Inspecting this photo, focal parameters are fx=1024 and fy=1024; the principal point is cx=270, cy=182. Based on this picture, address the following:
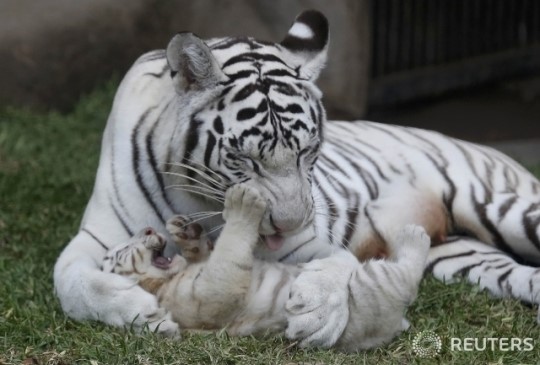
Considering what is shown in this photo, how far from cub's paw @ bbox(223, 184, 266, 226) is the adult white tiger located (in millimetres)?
36

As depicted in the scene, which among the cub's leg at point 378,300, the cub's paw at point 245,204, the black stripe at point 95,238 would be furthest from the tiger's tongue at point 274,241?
the black stripe at point 95,238

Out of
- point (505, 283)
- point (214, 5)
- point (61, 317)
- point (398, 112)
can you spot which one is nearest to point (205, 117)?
point (61, 317)

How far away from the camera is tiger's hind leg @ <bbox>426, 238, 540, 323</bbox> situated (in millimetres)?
3613

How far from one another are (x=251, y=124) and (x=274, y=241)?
0.37 metres

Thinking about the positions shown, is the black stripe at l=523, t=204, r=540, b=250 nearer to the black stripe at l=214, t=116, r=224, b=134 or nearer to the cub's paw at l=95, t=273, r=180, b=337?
the black stripe at l=214, t=116, r=224, b=134

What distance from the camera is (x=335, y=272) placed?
9.99 feet

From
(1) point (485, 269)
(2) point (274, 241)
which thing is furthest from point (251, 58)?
(1) point (485, 269)

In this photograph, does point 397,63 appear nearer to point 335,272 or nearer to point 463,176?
point 463,176

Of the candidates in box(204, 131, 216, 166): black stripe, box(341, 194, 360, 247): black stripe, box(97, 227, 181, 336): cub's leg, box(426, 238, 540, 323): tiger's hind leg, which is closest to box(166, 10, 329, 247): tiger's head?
box(204, 131, 216, 166): black stripe

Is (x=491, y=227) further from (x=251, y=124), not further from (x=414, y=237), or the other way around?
(x=251, y=124)

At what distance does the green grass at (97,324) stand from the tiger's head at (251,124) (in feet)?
1.35

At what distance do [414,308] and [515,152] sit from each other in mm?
3646

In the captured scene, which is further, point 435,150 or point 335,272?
point 435,150

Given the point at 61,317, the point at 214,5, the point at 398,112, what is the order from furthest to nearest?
the point at 398,112, the point at 214,5, the point at 61,317
